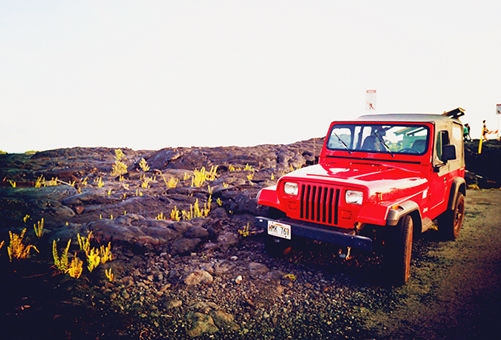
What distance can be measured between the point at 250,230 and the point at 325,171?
1.96 metres

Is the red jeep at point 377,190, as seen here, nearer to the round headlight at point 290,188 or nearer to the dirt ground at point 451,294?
the round headlight at point 290,188

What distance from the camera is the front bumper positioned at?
12.4ft

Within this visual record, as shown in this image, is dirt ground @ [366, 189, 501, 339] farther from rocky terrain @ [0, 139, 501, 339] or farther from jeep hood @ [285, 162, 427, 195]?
jeep hood @ [285, 162, 427, 195]

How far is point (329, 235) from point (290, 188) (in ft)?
2.89

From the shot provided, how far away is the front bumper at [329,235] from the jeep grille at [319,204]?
0.11 m

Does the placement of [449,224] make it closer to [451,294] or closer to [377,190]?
[451,294]

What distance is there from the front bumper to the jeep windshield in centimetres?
191

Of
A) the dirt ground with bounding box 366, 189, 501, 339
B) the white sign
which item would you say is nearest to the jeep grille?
the dirt ground with bounding box 366, 189, 501, 339

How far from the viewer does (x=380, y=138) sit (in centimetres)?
541

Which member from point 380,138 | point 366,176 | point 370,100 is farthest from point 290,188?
point 370,100

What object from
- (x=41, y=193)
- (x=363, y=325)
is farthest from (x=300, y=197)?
(x=41, y=193)

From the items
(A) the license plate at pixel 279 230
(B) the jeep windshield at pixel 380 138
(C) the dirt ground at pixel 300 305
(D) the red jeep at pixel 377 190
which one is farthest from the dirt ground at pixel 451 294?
(B) the jeep windshield at pixel 380 138

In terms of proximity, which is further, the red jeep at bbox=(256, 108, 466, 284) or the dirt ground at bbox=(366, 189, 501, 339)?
the red jeep at bbox=(256, 108, 466, 284)

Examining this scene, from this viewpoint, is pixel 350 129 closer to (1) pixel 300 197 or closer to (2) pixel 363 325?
(1) pixel 300 197
